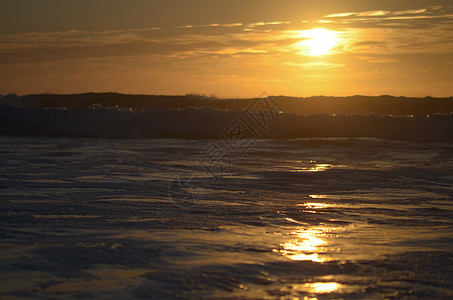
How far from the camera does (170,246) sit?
3.21m

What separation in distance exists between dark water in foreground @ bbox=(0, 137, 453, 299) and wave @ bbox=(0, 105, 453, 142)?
687cm

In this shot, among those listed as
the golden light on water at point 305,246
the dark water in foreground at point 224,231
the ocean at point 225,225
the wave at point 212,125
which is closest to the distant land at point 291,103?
the wave at point 212,125

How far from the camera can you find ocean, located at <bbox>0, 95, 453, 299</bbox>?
256 cm

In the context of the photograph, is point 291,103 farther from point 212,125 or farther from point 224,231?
point 224,231

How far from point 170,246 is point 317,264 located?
2.81ft

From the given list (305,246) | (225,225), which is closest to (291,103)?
(225,225)

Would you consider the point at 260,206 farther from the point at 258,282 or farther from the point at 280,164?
the point at 280,164

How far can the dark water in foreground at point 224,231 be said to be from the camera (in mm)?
2545

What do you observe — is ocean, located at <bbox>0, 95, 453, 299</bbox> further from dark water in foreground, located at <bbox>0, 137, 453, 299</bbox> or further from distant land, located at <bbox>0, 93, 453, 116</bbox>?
distant land, located at <bbox>0, 93, 453, 116</bbox>

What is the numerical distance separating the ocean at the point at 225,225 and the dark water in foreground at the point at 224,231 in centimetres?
1

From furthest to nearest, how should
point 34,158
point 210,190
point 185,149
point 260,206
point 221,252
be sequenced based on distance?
point 185,149 → point 34,158 → point 210,190 → point 260,206 → point 221,252

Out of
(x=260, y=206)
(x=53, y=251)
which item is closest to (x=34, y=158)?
(x=260, y=206)

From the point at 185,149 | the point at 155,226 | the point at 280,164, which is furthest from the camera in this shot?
the point at 185,149

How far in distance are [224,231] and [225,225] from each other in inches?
7.5
